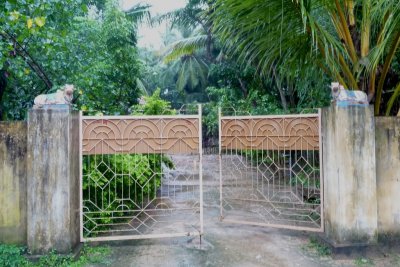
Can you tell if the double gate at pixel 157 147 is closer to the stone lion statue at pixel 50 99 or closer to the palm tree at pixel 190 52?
the stone lion statue at pixel 50 99

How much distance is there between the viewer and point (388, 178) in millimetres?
4168

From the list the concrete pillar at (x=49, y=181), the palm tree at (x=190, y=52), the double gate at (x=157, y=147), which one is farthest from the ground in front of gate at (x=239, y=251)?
the palm tree at (x=190, y=52)

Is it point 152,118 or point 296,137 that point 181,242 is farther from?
point 296,137

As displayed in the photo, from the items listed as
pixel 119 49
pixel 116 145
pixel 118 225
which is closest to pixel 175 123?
pixel 116 145

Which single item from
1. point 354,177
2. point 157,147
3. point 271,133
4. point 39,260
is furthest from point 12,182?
point 354,177

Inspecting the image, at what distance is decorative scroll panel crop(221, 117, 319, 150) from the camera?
14.7 ft

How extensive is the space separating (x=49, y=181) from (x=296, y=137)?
307 cm

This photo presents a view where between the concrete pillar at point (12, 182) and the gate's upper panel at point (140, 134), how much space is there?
2.28ft

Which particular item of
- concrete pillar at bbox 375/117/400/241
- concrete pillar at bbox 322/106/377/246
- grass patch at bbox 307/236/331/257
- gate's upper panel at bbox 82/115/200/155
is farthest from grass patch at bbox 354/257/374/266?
gate's upper panel at bbox 82/115/200/155

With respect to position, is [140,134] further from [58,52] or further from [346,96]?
[346,96]

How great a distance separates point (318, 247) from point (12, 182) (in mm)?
3695

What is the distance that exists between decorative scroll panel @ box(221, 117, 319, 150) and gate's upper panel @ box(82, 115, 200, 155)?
85cm

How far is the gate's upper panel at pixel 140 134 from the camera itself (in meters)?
4.21

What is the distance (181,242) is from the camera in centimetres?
450
